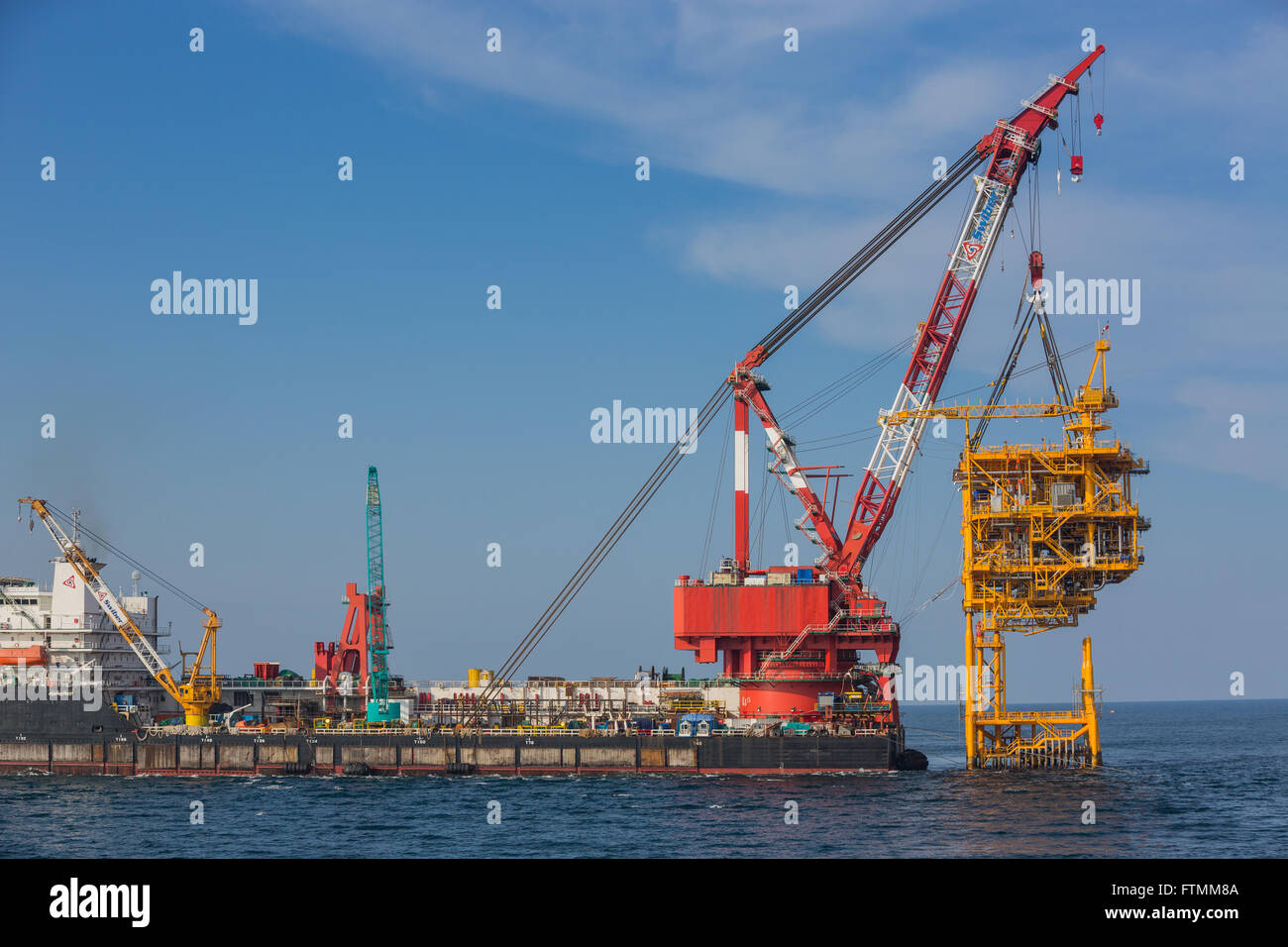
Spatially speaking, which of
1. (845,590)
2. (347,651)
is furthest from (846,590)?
(347,651)

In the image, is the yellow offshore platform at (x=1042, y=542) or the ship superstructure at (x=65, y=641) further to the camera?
the ship superstructure at (x=65, y=641)

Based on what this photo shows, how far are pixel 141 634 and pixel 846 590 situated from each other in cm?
4459

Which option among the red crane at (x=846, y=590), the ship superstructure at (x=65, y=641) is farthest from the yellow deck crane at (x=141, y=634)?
the red crane at (x=846, y=590)

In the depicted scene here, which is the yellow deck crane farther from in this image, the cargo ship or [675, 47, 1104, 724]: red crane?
[675, 47, 1104, 724]: red crane

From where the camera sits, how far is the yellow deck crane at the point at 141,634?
2997 inches

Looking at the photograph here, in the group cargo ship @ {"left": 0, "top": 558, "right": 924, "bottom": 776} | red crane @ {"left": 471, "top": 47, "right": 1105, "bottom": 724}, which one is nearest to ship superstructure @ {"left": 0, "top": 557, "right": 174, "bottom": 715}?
cargo ship @ {"left": 0, "top": 558, "right": 924, "bottom": 776}

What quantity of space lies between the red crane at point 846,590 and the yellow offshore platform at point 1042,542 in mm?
8251

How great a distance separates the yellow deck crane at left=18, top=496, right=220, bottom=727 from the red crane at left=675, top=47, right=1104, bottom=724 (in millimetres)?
30532

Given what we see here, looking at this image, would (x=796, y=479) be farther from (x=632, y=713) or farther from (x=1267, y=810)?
(x=1267, y=810)

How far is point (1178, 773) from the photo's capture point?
71875mm

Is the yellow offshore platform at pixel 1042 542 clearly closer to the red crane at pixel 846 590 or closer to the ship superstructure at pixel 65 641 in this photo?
the red crane at pixel 846 590

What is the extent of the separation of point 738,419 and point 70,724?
44.5m

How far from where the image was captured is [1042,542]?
6022cm
